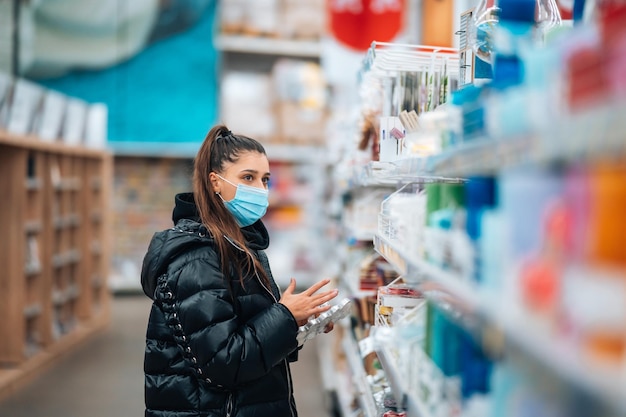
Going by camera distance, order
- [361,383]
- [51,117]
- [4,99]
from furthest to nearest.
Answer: [51,117]
[4,99]
[361,383]

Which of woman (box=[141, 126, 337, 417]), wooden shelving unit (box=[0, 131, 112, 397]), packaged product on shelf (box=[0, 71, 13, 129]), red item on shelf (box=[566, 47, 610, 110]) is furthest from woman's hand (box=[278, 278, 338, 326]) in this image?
packaged product on shelf (box=[0, 71, 13, 129])

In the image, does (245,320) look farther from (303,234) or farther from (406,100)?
(303,234)

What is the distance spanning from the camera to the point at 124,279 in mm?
8938

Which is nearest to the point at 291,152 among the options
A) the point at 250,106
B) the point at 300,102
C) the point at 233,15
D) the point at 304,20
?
the point at 300,102

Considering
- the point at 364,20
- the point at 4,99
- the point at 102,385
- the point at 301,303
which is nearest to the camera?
the point at 301,303

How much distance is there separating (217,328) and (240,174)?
55cm

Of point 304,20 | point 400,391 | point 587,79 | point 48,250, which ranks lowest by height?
point 48,250

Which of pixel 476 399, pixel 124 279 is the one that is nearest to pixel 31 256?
pixel 124 279

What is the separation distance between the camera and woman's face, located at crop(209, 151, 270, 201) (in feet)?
7.19

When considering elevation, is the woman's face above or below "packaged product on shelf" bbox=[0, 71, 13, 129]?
→ below

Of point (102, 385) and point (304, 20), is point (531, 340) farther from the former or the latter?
point (304, 20)

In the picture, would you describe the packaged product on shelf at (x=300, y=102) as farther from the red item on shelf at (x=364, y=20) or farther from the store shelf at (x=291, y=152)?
the red item on shelf at (x=364, y=20)

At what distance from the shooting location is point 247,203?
2201mm

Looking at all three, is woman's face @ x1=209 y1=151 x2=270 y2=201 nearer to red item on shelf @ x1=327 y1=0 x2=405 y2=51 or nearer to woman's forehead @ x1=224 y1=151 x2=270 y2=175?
woman's forehead @ x1=224 y1=151 x2=270 y2=175
